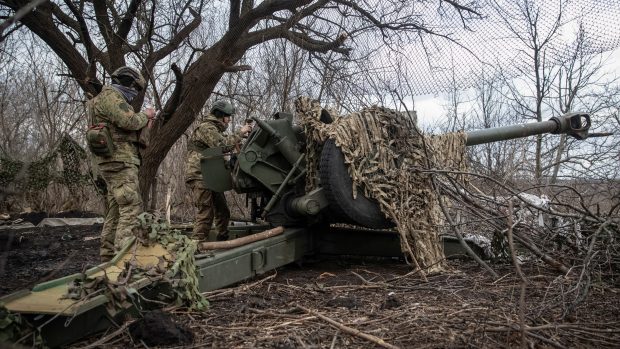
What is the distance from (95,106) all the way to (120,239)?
1.35m

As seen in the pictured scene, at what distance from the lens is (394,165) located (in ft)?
15.9

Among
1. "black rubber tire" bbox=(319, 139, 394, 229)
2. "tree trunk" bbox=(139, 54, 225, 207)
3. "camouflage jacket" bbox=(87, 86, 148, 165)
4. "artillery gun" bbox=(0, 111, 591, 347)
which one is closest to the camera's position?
"artillery gun" bbox=(0, 111, 591, 347)

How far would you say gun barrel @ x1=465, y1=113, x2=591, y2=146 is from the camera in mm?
5707

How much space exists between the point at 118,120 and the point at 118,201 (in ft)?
2.63

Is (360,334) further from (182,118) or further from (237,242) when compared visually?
(182,118)

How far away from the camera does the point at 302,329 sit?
3020 millimetres

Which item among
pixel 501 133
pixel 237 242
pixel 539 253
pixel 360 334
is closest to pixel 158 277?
pixel 237 242

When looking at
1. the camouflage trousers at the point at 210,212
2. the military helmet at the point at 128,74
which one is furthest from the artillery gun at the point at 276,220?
the military helmet at the point at 128,74

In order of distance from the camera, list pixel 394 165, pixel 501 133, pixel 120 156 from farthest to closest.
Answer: pixel 501 133 < pixel 120 156 < pixel 394 165

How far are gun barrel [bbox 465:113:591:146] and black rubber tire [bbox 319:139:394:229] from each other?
1.43m

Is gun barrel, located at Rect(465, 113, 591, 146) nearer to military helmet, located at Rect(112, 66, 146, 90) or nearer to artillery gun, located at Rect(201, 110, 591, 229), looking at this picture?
artillery gun, located at Rect(201, 110, 591, 229)

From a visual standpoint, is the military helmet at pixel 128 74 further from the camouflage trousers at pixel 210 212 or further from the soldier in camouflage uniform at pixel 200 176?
the camouflage trousers at pixel 210 212

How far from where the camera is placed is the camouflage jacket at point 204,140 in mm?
6700

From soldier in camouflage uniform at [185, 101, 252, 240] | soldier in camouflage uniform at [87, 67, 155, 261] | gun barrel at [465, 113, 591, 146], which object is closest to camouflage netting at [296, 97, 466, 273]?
gun barrel at [465, 113, 591, 146]
